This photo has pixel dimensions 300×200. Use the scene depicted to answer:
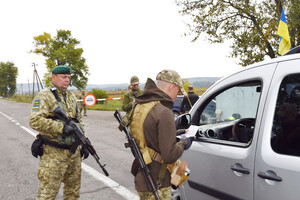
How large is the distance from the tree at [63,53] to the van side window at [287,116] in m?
52.1

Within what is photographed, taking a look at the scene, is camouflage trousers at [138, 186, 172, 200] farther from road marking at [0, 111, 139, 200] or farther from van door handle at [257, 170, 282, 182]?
road marking at [0, 111, 139, 200]

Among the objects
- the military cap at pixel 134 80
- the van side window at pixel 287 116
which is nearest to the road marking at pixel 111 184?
the van side window at pixel 287 116

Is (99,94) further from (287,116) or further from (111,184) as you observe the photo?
(287,116)

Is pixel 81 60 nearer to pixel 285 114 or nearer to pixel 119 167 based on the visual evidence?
pixel 119 167

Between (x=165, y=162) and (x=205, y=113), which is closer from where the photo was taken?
(x=165, y=162)

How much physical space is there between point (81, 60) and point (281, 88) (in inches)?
2146

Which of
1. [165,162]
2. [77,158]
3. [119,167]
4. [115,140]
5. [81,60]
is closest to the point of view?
[165,162]

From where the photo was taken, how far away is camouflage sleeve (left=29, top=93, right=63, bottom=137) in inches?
108

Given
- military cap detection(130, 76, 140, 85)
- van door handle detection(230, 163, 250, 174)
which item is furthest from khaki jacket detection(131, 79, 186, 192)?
military cap detection(130, 76, 140, 85)

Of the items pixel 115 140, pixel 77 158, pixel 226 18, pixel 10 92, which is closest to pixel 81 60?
pixel 226 18

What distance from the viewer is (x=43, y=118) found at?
275cm

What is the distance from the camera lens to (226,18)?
12758 millimetres

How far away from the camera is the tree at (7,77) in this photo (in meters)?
94.0

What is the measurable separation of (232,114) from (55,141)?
1909mm
